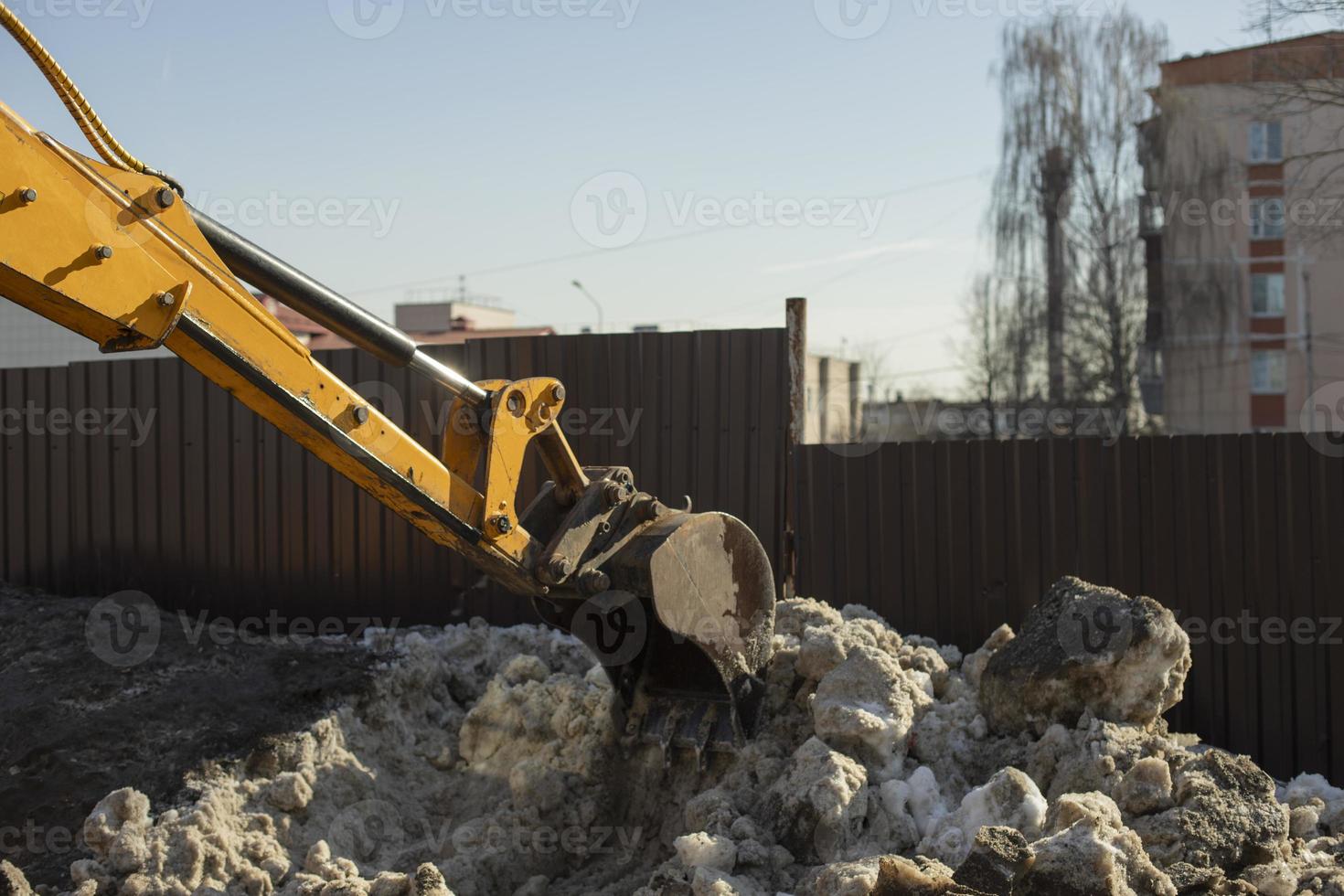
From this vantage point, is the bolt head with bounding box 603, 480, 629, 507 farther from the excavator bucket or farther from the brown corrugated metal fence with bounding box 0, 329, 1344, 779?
the brown corrugated metal fence with bounding box 0, 329, 1344, 779

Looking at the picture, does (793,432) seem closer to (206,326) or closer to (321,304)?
(321,304)

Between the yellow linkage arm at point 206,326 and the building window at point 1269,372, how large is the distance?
3399 cm

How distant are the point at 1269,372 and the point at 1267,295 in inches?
108

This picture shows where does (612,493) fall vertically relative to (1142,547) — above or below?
above

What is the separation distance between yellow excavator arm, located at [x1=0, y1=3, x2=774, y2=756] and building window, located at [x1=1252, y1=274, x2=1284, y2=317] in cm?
3485

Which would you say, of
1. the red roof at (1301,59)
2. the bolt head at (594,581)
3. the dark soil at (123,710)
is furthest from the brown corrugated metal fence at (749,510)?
the red roof at (1301,59)

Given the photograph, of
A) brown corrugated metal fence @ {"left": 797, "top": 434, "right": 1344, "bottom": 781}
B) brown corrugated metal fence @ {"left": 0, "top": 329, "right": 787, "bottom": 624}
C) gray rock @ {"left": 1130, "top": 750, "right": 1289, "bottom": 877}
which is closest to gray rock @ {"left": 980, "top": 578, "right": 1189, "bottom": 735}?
gray rock @ {"left": 1130, "top": 750, "right": 1289, "bottom": 877}

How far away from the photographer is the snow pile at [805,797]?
16.5ft

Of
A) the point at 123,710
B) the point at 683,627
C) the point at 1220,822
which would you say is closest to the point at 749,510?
the point at 683,627

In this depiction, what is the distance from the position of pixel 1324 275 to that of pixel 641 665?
114 ft

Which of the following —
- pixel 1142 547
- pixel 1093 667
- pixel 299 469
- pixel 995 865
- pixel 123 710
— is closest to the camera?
pixel 995 865

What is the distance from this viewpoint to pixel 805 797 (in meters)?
5.41

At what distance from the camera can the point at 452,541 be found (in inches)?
201

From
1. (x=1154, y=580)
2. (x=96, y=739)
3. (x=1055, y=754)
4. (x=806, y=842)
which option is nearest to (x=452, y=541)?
(x=806, y=842)
